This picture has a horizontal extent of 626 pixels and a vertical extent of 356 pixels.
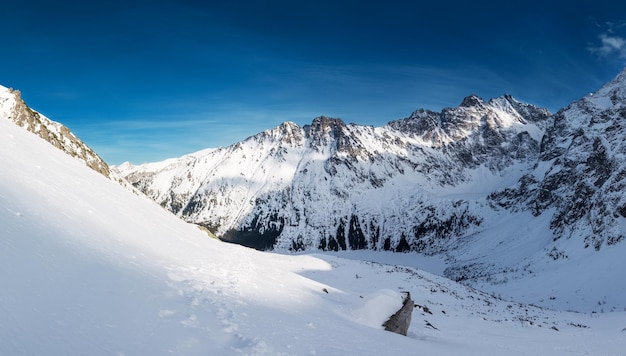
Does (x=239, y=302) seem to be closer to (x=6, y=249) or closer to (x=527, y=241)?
(x=6, y=249)

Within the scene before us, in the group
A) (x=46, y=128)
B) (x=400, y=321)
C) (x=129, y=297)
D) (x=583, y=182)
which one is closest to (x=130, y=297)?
(x=129, y=297)

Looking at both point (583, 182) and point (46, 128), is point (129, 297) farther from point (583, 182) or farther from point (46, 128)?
point (583, 182)

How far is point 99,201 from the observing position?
14.4m

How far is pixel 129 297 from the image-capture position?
722 centimetres

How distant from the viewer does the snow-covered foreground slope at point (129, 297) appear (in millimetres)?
5215

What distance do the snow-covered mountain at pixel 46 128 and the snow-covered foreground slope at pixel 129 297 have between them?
65.1 meters

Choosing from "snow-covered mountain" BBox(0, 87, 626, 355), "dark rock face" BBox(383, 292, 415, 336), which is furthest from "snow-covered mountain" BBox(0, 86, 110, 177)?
"dark rock face" BBox(383, 292, 415, 336)

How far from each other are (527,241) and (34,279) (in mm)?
128224

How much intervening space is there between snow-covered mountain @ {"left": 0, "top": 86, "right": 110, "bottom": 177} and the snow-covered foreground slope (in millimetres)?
65071

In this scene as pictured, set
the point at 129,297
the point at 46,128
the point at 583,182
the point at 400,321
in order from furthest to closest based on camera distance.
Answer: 1. the point at 583,182
2. the point at 46,128
3. the point at 400,321
4. the point at 129,297

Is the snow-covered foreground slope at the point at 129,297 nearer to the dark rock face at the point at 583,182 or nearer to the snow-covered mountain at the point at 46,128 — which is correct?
the snow-covered mountain at the point at 46,128

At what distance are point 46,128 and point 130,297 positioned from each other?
97208 mm

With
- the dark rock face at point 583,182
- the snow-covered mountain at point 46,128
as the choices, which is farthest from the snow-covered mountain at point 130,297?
the dark rock face at point 583,182

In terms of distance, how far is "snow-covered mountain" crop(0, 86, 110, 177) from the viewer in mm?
73562
